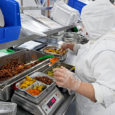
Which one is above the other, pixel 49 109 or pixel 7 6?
pixel 7 6

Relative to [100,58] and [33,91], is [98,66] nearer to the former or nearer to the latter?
[100,58]

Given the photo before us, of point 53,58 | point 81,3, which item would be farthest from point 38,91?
point 81,3

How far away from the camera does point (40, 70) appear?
4.73 ft

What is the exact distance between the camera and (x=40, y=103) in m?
1.04

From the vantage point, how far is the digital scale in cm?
102

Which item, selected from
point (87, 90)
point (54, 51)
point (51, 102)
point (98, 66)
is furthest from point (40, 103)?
point (54, 51)

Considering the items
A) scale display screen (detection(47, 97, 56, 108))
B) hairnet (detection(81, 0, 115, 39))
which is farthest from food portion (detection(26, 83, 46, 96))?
hairnet (detection(81, 0, 115, 39))

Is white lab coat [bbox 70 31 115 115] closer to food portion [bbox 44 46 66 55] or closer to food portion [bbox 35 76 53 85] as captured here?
food portion [bbox 35 76 53 85]

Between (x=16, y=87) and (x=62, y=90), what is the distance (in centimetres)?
50

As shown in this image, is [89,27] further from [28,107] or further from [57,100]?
[28,107]

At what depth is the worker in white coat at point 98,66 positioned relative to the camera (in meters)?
0.91

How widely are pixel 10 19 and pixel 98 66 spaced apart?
2.48ft

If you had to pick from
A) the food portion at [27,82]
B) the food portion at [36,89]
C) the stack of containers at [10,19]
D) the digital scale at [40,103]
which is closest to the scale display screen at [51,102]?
the digital scale at [40,103]

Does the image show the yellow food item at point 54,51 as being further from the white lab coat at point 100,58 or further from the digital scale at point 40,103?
the digital scale at point 40,103
